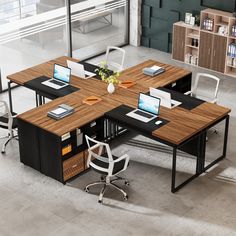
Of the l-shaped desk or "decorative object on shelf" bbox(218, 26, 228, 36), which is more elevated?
"decorative object on shelf" bbox(218, 26, 228, 36)

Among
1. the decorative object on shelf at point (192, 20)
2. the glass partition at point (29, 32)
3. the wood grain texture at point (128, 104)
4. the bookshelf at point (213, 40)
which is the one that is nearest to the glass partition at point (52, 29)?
the glass partition at point (29, 32)

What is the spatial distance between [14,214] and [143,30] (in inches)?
261

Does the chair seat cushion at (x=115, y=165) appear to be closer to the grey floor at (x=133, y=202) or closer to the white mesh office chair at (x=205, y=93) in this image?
the grey floor at (x=133, y=202)

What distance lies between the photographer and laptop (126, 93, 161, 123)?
323 inches

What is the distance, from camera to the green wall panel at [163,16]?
39.2 feet

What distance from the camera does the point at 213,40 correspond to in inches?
454

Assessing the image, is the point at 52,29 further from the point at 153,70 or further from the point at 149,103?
the point at 149,103

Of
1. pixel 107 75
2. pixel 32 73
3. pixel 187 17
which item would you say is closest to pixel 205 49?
pixel 187 17

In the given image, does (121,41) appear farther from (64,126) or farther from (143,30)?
(64,126)

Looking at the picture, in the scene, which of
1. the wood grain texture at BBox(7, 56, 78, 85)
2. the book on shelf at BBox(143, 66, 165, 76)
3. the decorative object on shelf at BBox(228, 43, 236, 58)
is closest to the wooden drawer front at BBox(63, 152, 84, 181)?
the wood grain texture at BBox(7, 56, 78, 85)

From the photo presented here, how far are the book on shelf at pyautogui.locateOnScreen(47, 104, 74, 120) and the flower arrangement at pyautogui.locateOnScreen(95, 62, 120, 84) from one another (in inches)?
33.0

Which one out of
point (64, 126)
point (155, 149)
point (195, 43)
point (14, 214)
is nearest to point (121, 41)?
point (195, 43)

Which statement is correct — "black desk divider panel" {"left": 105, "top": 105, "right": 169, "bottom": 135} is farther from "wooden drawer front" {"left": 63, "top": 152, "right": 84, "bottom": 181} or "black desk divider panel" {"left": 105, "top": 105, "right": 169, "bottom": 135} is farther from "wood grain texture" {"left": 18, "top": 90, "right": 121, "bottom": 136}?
"wooden drawer front" {"left": 63, "top": 152, "right": 84, "bottom": 181}

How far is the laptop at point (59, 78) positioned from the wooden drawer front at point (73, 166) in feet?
4.78
